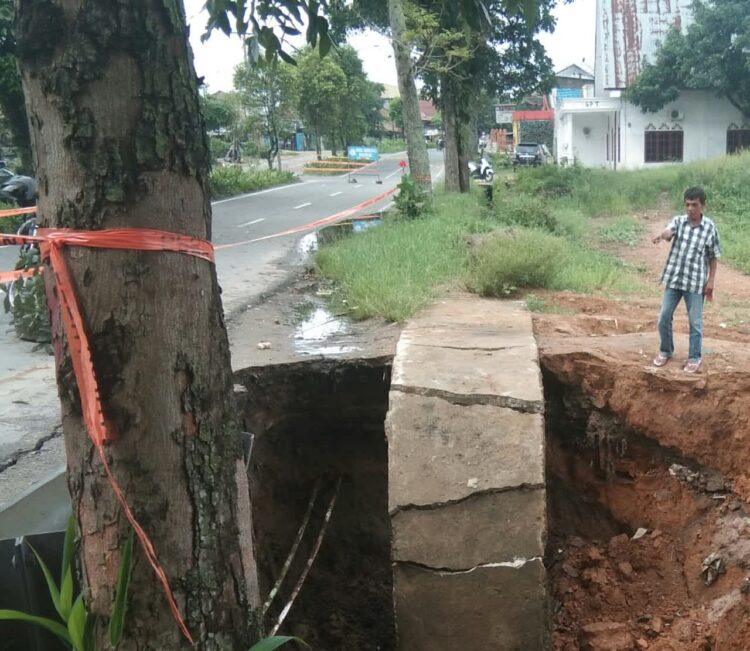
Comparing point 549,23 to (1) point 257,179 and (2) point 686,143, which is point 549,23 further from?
(1) point 257,179

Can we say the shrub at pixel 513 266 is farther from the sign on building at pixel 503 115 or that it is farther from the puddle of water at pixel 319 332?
the sign on building at pixel 503 115

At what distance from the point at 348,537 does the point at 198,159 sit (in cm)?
400

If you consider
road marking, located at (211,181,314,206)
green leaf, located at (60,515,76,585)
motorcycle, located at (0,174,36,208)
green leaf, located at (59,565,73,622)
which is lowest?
green leaf, located at (59,565,73,622)

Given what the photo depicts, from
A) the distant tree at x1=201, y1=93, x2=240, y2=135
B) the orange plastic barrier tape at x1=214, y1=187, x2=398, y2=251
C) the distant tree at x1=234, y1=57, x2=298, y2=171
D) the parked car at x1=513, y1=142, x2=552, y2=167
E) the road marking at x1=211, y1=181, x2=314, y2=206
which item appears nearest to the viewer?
the orange plastic barrier tape at x1=214, y1=187, x2=398, y2=251

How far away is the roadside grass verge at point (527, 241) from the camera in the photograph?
6.92 meters

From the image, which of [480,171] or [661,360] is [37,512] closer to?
[661,360]

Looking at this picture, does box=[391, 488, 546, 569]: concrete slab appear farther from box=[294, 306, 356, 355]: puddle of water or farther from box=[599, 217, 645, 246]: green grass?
box=[599, 217, 645, 246]: green grass

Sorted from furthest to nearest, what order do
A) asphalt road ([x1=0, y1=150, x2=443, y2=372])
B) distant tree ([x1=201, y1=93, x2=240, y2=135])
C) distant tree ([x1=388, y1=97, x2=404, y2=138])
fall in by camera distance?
distant tree ([x1=388, y1=97, x2=404, y2=138])
distant tree ([x1=201, y1=93, x2=240, y2=135])
asphalt road ([x1=0, y1=150, x2=443, y2=372])

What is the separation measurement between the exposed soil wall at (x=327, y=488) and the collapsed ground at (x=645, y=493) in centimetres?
119

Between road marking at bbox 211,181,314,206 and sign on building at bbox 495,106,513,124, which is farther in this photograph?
sign on building at bbox 495,106,513,124

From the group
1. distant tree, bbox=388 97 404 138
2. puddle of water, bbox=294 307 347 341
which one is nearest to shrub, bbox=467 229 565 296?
puddle of water, bbox=294 307 347 341

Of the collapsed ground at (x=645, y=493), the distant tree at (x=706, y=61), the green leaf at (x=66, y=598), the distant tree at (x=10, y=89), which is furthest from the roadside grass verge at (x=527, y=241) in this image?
the distant tree at (x=10, y=89)

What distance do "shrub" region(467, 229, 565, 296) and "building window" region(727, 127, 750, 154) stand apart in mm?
17852

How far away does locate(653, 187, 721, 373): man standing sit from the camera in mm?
4480
